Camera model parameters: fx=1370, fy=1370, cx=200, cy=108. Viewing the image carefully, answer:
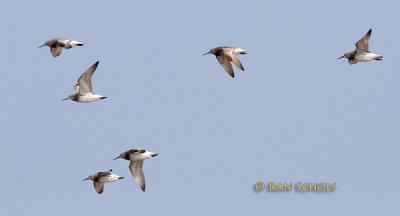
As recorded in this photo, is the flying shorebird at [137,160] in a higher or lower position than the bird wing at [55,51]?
lower

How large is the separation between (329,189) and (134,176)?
40.8ft

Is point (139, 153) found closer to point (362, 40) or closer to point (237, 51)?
point (237, 51)

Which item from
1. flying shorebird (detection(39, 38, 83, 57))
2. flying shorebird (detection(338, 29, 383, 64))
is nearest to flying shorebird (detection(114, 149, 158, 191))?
flying shorebird (detection(39, 38, 83, 57))

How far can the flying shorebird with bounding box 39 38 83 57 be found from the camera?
68688mm

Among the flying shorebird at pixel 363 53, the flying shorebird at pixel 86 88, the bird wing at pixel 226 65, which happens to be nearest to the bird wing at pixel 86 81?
the flying shorebird at pixel 86 88

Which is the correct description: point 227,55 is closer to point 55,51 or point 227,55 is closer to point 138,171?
point 138,171

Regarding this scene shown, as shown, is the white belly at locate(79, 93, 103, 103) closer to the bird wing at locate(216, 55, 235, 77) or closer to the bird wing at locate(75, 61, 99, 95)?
the bird wing at locate(75, 61, 99, 95)

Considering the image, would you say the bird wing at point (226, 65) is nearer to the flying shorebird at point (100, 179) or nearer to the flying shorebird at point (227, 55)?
the flying shorebird at point (227, 55)

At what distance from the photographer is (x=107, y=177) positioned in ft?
218

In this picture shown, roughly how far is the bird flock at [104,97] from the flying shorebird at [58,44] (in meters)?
0.14

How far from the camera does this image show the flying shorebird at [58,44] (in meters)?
68.7

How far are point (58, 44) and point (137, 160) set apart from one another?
8.01 meters

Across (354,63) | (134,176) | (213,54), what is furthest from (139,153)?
(354,63)

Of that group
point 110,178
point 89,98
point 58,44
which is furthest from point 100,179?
point 58,44
